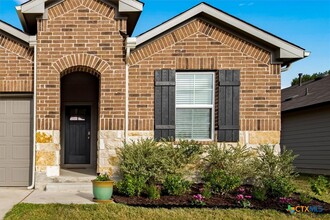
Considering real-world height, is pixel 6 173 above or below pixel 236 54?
below

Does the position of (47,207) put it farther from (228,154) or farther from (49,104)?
(228,154)

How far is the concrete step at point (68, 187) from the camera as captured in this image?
8047 mm

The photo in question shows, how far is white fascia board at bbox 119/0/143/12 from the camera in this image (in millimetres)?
8562

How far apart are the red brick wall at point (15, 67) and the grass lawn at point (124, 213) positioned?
335 centimetres

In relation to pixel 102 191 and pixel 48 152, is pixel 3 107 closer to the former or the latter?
pixel 48 152

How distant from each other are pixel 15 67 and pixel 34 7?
1.56 m

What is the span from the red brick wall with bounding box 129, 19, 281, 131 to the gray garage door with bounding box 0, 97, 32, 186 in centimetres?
278

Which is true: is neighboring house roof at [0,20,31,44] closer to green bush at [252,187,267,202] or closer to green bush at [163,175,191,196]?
green bush at [163,175,191,196]

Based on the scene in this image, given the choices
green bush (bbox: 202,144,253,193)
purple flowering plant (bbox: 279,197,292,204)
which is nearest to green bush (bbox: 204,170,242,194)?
green bush (bbox: 202,144,253,193)

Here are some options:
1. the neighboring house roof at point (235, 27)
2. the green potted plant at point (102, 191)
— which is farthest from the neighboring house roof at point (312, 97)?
the green potted plant at point (102, 191)

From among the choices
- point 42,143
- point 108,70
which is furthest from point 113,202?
point 108,70

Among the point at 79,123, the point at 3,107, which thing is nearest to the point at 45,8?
the point at 3,107

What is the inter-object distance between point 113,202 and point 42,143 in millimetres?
2705

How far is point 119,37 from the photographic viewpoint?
8.81m
